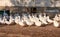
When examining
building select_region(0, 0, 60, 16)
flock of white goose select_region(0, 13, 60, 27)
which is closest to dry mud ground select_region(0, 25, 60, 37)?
flock of white goose select_region(0, 13, 60, 27)

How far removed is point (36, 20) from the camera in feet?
3.48

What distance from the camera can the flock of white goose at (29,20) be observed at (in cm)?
103

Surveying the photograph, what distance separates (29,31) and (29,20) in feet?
0.43

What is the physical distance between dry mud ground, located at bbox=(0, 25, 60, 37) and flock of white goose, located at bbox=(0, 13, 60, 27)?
4 cm

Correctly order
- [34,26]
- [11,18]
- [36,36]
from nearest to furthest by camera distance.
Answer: [36,36] → [34,26] → [11,18]

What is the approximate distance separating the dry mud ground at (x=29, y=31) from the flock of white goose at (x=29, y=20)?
4 cm

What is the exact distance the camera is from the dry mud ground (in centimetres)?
92

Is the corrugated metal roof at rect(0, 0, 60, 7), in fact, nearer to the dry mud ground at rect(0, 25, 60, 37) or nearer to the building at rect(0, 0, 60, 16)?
the building at rect(0, 0, 60, 16)

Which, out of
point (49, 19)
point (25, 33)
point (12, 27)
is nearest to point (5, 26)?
point (12, 27)

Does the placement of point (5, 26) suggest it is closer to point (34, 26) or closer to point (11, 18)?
point (11, 18)

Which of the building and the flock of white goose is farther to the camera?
the building

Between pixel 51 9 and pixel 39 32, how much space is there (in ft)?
1.01

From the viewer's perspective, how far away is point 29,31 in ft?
3.15

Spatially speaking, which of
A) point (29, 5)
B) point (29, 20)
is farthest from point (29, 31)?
point (29, 5)
